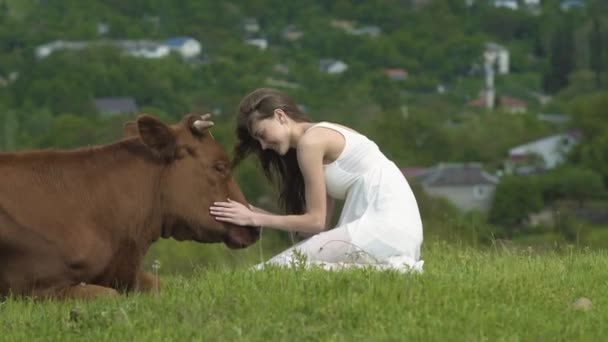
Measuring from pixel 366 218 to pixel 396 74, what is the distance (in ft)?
505

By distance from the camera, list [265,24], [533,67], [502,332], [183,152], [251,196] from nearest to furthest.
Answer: [502,332] < [183,152] < [251,196] < [533,67] < [265,24]

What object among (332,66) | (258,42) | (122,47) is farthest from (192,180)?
(258,42)

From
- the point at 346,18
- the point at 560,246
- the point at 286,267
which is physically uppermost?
the point at 286,267

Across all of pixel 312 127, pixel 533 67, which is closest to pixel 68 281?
pixel 312 127

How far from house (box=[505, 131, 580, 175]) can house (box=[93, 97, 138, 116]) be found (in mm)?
28845

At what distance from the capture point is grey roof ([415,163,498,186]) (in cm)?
10025

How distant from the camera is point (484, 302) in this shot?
24.6 ft

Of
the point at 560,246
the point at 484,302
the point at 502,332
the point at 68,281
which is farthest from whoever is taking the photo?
the point at 560,246

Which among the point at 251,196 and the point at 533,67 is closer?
the point at 251,196

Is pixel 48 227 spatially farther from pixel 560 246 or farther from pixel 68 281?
pixel 560 246

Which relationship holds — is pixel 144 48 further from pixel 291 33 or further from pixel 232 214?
pixel 232 214

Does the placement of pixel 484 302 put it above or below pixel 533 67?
→ above

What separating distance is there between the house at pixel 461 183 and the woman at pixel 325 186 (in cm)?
8784

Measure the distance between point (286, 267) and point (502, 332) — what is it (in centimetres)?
147
